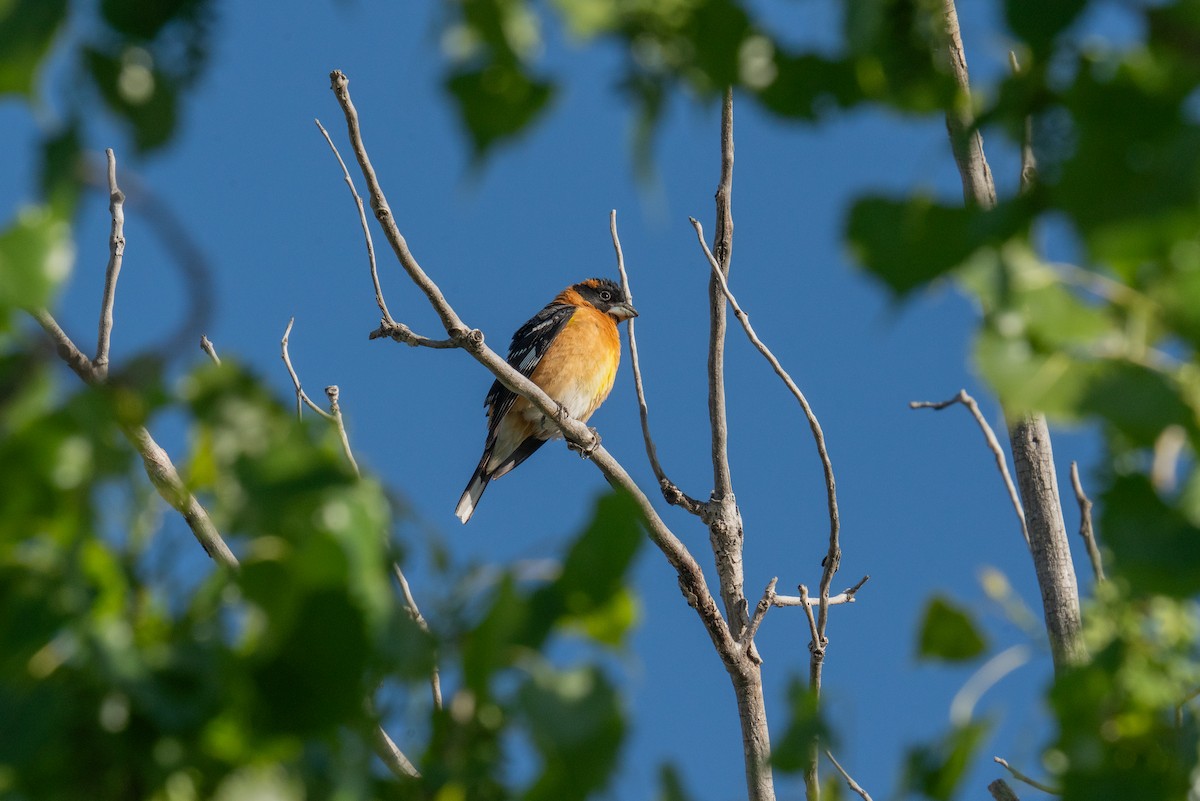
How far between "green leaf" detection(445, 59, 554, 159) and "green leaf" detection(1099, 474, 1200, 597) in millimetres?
665

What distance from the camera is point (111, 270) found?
3881 millimetres

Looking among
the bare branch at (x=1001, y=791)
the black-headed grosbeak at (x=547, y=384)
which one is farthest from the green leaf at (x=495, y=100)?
the black-headed grosbeak at (x=547, y=384)

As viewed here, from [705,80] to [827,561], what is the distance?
3.28 metres

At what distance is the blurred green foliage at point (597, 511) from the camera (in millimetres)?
1037

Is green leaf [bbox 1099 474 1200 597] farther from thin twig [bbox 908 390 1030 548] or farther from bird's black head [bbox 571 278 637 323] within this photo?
bird's black head [bbox 571 278 637 323]

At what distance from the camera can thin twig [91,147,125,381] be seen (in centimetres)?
370

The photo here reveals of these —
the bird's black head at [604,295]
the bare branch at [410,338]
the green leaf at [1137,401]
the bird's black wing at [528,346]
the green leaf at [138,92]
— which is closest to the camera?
the green leaf at [1137,401]

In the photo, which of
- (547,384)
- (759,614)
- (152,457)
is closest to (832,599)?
(759,614)

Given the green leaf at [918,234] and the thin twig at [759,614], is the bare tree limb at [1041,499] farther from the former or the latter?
the green leaf at [918,234]

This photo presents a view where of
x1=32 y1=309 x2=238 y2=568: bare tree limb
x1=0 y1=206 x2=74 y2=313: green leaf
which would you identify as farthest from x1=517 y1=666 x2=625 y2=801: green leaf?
x1=32 y1=309 x2=238 y2=568: bare tree limb

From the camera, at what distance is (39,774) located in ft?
3.66

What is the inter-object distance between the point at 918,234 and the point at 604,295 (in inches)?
405

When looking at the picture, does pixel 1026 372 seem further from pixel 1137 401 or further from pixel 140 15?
pixel 140 15

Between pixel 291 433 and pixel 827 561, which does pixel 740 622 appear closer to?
pixel 827 561
